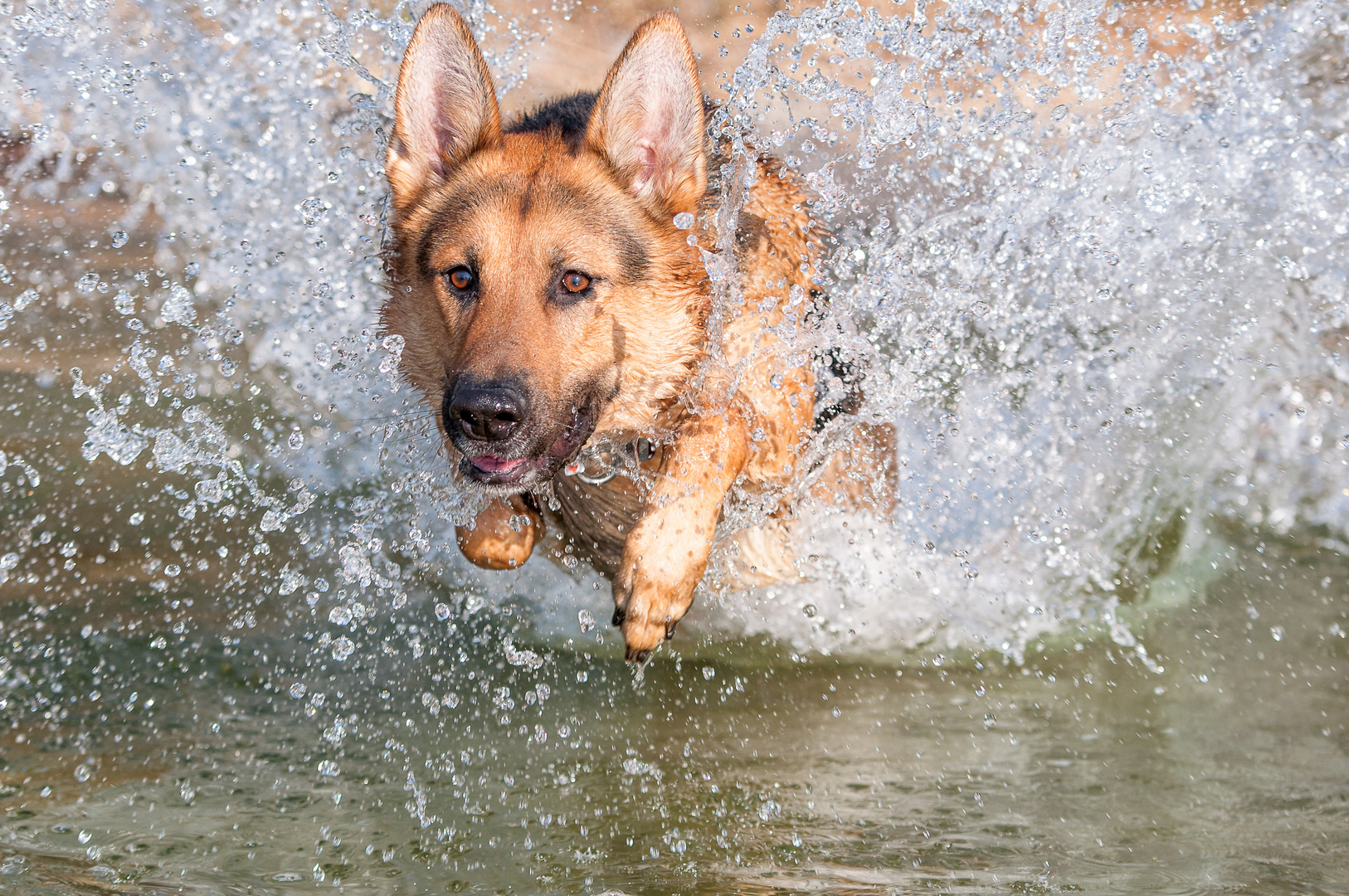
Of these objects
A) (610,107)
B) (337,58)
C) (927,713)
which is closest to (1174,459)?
(927,713)

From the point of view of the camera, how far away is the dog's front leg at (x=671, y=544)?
8.62 ft

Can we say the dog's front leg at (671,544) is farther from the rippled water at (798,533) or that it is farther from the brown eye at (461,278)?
the brown eye at (461,278)

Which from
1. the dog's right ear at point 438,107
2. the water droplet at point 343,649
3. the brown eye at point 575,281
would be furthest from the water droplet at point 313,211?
the brown eye at point 575,281

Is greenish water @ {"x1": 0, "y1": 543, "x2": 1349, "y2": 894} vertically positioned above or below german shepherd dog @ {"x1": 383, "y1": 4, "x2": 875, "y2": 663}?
below

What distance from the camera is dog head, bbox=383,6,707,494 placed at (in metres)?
2.71

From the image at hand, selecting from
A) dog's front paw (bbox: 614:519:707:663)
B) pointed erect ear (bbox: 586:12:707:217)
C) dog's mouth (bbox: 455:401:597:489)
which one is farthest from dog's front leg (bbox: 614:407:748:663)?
pointed erect ear (bbox: 586:12:707:217)

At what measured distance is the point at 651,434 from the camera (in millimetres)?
3156

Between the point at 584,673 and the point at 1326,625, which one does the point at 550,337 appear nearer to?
the point at 584,673

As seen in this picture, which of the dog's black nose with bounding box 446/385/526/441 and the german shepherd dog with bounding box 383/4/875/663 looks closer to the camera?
the dog's black nose with bounding box 446/385/526/441

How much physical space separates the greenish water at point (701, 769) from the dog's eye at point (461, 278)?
57.0 inches

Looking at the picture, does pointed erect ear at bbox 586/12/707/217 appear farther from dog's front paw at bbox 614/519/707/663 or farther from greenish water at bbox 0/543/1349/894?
greenish water at bbox 0/543/1349/894

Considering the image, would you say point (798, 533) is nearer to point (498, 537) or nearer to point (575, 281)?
point (498, 537)

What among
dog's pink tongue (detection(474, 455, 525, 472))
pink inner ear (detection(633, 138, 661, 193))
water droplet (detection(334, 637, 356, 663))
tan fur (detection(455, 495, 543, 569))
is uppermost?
pink inner ear (detection(633, 138, 661, 193))

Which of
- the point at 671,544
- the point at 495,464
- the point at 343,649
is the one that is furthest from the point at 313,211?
A: the point at 671,544
